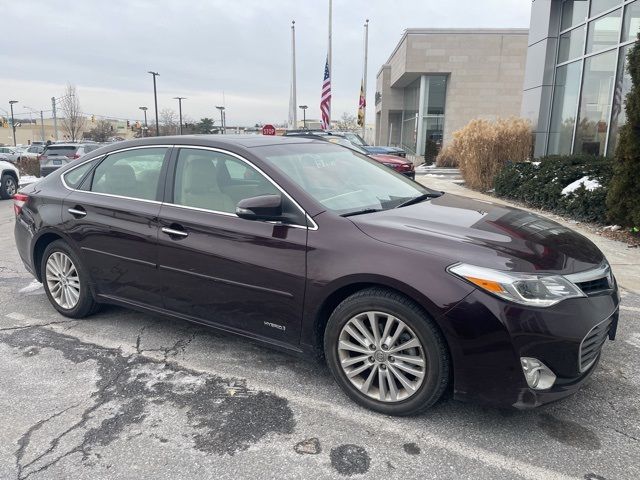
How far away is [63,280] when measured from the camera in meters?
4.47

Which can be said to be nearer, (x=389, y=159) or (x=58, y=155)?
(x=389, y=159)

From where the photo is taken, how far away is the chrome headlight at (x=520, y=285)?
8.37 feet

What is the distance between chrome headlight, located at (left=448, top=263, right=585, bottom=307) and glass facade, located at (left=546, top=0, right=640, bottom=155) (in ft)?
29.9

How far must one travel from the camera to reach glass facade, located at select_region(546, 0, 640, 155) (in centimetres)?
1014

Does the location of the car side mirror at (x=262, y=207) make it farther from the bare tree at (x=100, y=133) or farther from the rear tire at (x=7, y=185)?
the bare tree at (x=100, y=133)

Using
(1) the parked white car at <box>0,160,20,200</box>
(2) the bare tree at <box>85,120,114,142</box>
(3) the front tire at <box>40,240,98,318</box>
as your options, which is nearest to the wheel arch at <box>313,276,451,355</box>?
(3) the front tire at <box>40,240,98,318</box>

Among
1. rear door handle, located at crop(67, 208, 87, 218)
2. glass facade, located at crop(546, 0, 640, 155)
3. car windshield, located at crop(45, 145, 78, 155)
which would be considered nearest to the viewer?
rear door handle, located at crop(67, 208, 87, 218)

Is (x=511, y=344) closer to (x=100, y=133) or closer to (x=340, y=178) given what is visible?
(x=340, y=178)

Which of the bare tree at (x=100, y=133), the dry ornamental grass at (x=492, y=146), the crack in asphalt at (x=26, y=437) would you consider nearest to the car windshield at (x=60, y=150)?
the dry ornamental grass at (x=492, y=146)

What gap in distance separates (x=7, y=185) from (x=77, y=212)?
1169cm

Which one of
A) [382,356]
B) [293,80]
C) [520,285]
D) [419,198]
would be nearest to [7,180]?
[419,198]

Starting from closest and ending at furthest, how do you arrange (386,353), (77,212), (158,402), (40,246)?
(386,353) → (158,402) → (77,212) → (40,246)

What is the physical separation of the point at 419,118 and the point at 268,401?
2846 cm

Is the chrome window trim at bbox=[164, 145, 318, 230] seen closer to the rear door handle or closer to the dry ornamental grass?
the rear door handle
